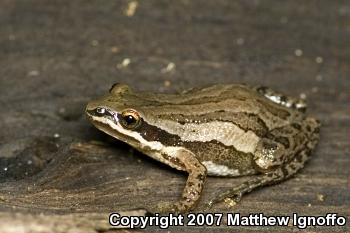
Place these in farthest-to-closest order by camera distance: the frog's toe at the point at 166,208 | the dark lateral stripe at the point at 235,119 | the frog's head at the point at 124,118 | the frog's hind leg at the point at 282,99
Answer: the frog's hind leg at the point at 282,99 → the dark lateral stripe at the point at 235,119 → the frog's head at the point at 124,118 → the frog's toe at the point at 166,208

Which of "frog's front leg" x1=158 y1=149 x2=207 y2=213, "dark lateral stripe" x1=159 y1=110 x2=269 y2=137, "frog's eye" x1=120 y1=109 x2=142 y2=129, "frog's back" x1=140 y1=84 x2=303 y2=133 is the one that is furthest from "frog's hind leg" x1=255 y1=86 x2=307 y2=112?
"frog's eye" x1=120 y1=109 x2=142 y2=129

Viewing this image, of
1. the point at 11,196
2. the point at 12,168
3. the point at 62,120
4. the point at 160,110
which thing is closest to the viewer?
the point at 11,196

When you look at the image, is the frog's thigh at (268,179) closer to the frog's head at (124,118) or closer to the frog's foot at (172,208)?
the frog's foot at (172,208)

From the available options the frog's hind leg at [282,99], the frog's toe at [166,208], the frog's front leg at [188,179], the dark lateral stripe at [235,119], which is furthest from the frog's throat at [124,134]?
the frog's hind leg at [282,99]

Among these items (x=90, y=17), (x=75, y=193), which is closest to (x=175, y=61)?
(x=90, y=17)

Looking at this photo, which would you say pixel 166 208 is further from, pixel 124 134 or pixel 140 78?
pixel 140 78

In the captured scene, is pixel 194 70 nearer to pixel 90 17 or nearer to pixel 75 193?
pixel 90 17
